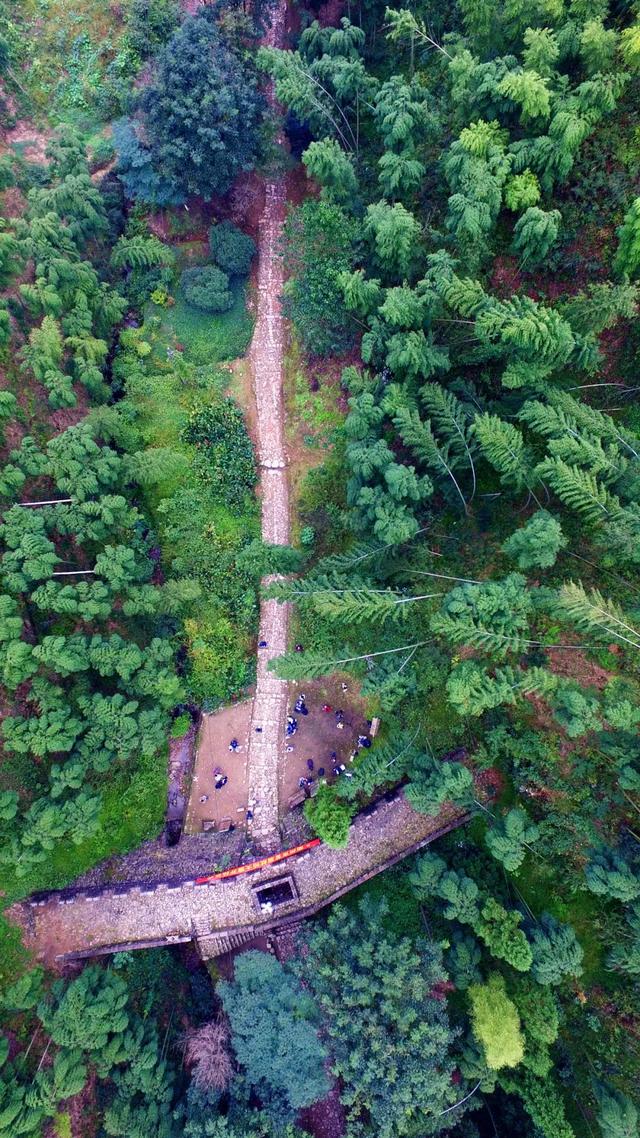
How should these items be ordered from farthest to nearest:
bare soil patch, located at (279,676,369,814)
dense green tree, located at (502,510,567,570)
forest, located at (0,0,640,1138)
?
bare soil patch, located at (279,676,369,814)
forest, located at (0,0,640,1138)
dense green tree, located at (502,510,567,570)

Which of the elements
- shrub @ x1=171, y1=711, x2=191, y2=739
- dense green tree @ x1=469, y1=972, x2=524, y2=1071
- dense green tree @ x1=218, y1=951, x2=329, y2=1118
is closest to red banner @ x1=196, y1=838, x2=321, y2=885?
dense green tree @ x1=218, y1=951, x2=329, y2=1118

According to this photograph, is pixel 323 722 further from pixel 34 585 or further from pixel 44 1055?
pixel 44 1055

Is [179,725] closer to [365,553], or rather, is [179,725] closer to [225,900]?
[225,900]

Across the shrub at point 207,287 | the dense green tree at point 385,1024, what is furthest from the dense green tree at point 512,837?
the shrub at point 207,287

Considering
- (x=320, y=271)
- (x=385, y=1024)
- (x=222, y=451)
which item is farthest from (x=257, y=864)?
(x=320, y=271)

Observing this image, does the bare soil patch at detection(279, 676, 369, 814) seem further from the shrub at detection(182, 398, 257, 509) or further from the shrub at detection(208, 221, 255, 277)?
the shrub at detection(208, 221, 255, 277)

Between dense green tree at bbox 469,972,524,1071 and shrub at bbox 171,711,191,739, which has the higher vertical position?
shrub at bbox 171,711,191,739
